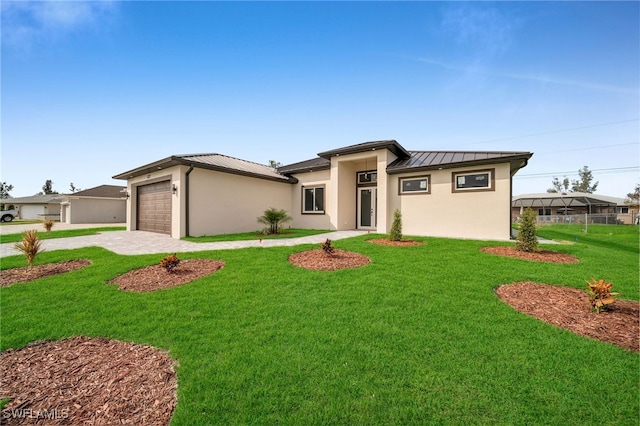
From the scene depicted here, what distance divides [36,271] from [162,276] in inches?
140

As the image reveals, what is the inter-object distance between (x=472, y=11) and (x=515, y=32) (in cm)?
282

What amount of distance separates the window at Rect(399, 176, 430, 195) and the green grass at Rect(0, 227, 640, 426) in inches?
268

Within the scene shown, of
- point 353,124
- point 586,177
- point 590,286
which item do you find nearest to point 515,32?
point 353,124

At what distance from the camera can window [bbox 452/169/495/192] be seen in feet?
34.5

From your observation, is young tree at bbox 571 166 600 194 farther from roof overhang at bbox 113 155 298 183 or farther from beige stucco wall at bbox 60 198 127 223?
beige stucco wall at bbox 60 198 127 223

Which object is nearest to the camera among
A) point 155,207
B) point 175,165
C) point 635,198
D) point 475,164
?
point 475,164

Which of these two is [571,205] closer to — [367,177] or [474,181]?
[474,181]

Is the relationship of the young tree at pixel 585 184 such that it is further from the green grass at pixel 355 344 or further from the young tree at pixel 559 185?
the green grass at pixel 355 344

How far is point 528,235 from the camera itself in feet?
24.8

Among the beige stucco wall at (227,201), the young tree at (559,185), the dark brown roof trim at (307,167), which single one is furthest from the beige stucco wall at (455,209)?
the young tree at (559,185)

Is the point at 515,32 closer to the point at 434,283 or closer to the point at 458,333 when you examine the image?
the point at 434,283

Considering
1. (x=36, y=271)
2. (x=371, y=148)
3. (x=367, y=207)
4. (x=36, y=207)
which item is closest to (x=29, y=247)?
(x=36, y=271)

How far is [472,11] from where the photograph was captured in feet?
27.2

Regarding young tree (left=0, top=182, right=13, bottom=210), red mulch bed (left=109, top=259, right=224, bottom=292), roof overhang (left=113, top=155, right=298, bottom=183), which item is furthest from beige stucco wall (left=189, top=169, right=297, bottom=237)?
young tree (left=0, top=182, right=13, bottom=210)
